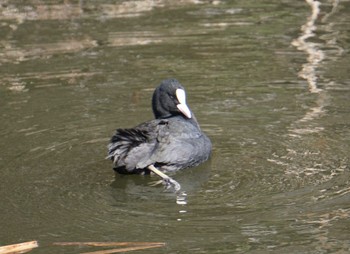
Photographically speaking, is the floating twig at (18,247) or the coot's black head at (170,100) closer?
the floating twig at (18,247)

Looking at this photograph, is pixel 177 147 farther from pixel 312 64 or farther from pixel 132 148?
pixel 312 64

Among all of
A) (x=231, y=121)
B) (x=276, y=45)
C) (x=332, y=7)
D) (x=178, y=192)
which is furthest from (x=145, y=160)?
(x=332, y=7)

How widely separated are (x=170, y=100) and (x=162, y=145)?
2.24ft

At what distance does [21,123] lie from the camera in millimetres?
8594

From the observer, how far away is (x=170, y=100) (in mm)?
7980

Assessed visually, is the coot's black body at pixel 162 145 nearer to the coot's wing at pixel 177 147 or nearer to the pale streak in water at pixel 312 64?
the coot's wing at pixel 177 147

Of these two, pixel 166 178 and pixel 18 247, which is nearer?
pixel 18 247

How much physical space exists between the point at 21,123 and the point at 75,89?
3.97 feet

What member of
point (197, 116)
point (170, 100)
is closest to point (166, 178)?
point (170, 100)

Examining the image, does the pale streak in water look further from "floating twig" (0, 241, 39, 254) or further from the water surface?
"floating twig" (0, 241, 39, 254)

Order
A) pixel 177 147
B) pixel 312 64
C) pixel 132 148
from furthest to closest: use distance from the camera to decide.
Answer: pixel 312 64 → pixel 177 147 → pixel 132 148

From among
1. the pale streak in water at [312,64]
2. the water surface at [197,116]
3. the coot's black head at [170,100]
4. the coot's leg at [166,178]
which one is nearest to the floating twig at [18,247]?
the water surface at [197,116]

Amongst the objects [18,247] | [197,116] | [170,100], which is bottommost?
[197,116]

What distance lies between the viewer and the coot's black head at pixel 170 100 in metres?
7.91
